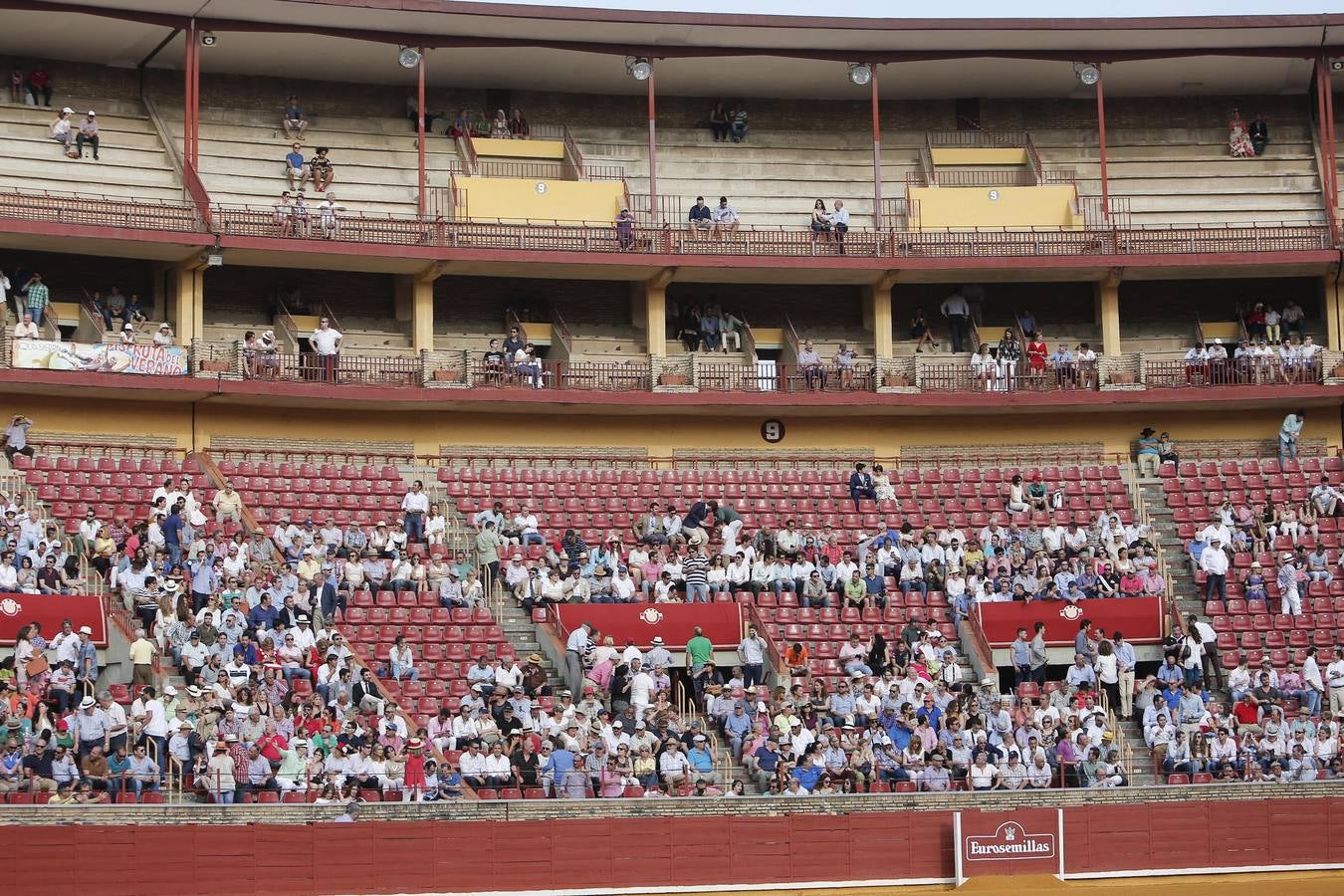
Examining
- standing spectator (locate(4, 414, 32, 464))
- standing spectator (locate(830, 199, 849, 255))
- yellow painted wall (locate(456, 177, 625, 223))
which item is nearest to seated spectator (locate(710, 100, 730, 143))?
yellow painted wall (locate(456, 177, 625, 223))

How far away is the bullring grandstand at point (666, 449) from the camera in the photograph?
2891 centimetres

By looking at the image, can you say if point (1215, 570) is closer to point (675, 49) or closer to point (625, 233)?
point (625, 233)

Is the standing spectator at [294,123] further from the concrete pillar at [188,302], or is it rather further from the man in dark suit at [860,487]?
the man in dark suit at [860,487]

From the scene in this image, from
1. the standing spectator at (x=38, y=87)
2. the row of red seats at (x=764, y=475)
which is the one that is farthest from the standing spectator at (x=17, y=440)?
the standing spectator at (x=38, y=87)

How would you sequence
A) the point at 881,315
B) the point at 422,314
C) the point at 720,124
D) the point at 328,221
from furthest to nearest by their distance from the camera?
the point at 720,124 < the point at 881,315 < the point at 422,314 < the point at 328,221

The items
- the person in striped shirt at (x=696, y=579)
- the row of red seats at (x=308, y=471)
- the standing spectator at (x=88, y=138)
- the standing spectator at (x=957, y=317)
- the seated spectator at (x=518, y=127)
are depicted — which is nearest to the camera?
the person in striped shirt at (x=696, y=579)

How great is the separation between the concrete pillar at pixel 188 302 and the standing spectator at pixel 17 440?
417 cm

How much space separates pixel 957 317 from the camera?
43.0 m

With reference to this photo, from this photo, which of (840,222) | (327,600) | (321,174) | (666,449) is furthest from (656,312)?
(327,600)

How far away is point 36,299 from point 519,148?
33.8 feet

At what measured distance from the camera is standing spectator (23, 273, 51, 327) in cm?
3734

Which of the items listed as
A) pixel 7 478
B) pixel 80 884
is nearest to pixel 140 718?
pixel 80 884

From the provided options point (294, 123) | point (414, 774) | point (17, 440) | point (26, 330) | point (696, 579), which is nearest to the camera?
point (414, 774)

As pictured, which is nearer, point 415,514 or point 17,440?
point 17,440
